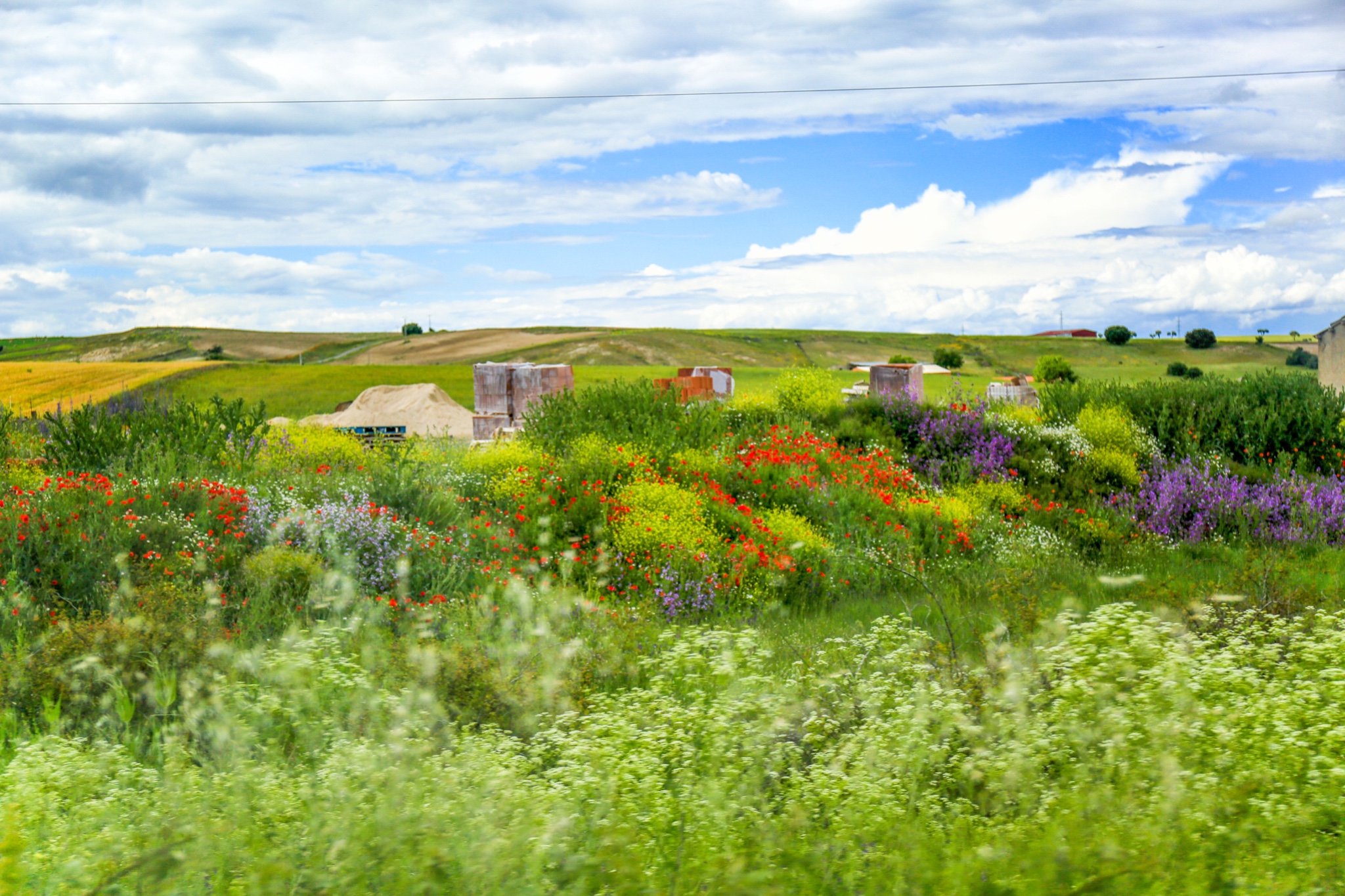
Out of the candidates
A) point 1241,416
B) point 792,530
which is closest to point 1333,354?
point 1241,416

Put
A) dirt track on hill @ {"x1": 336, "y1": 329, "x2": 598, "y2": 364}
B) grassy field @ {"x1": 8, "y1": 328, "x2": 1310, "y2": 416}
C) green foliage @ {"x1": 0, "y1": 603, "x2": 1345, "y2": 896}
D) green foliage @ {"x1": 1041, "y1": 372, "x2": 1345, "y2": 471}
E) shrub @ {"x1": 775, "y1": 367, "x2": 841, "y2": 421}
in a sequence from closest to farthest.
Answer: green foliage @ {"x1": 0, "y1": 603, "x2": 1345, "y2": 896}
green foliage @ {"x1": 1041, "y1": 372, "x2": 1345, "y2": 471}
shrub @ {"x1": 775, "y1": 367, "x2": 841, "y2": 421}
grassy field @ {"x1": 8, "y1": 328, "x2": 1310, "y2": 416}
dirt track on hill @ {"x1": 336, "y1": 329, "x2": 598, "y2": 364}

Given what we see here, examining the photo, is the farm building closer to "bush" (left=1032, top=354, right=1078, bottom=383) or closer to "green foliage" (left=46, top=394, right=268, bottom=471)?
"bush" (left=1032, top=354, right=1078, bottom=383)

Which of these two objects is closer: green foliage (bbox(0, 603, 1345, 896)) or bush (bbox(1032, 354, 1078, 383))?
green foliage (bbox(0, 603, 1345, 896))

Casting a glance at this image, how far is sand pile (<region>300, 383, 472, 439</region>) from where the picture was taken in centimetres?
2305

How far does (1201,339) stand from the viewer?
88062 millimetres

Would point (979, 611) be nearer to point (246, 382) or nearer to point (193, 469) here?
point (193, 469)

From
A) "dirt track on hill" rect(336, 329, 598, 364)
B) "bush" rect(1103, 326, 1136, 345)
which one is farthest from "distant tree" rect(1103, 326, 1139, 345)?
"dirt track on hill" rect(336, 329, 598, 364)

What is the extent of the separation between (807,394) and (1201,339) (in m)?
88.6

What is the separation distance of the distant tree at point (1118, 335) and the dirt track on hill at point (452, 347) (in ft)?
174

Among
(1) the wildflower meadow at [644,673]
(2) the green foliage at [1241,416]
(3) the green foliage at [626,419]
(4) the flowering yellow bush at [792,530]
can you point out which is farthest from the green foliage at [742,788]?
(2) the green foliage at [1241,416]

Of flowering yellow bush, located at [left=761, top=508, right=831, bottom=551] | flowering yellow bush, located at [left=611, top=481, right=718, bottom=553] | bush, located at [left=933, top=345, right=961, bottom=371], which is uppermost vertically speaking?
bush, located at [left=933, top=345, right=961, bottom=371]

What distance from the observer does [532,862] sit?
7.44 feet

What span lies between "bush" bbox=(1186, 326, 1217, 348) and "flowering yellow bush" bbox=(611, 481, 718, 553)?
93.7 metres

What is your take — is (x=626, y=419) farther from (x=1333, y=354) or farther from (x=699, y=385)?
(x=1333, y=354)
